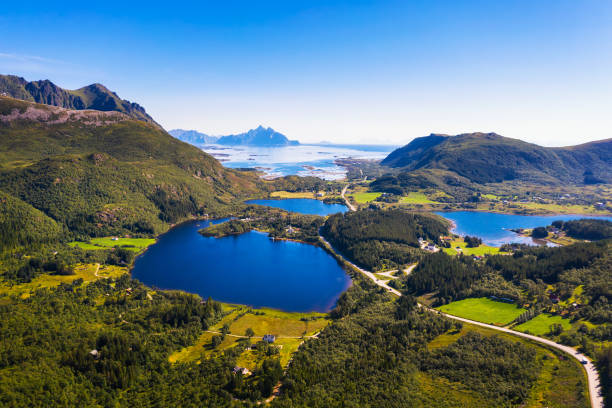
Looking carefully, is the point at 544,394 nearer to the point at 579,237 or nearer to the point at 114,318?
the point at 114,318

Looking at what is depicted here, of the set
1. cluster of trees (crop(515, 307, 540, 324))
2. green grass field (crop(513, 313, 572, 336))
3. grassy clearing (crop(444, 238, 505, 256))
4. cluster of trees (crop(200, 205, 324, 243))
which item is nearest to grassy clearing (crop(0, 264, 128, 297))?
cluster of trees (crop(200, 205, 324, 243))

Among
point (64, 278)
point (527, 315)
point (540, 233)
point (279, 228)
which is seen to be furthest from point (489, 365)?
point (540, 233)

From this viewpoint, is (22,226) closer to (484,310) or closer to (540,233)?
(484,310)

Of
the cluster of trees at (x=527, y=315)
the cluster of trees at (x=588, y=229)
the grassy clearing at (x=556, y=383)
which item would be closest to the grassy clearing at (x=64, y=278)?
the grassy clearing at (x=556, y=383)

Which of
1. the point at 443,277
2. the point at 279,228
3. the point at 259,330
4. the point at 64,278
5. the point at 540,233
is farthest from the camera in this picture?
the point at 279,228

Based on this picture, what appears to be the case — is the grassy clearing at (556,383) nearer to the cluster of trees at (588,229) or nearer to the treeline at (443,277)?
the treeline at (443,277)
